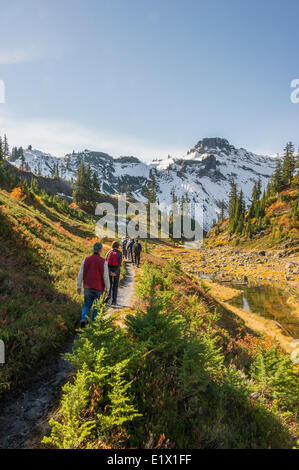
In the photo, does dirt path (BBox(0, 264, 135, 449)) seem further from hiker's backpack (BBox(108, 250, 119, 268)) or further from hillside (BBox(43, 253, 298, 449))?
hiker's backpack (BBox(108, 250, 119, 268))

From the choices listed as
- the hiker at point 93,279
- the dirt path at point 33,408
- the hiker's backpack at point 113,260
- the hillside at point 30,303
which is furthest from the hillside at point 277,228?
the dirt path at point 33,408

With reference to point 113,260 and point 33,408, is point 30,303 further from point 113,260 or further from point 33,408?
point 33,408

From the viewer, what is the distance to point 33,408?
4340mm

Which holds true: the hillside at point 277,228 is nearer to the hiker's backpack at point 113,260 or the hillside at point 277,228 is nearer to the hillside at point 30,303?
the hiker's backpack at point 113,260

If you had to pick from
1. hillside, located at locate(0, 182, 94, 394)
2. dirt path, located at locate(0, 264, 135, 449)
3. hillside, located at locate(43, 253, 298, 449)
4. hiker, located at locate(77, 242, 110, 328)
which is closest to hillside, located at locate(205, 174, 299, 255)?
hillside, located at locate(0, 182, 94, 394)

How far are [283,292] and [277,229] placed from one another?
43690mm

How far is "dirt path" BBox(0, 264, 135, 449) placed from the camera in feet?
12.0

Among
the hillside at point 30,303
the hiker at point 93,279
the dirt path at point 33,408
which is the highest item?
the hiker at point 93,279

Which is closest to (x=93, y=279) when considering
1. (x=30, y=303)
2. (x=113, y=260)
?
(x=30, y=303)

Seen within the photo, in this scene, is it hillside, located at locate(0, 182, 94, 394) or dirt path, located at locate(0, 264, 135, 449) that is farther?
hillside, located at locate(0, 182, 94, 394)

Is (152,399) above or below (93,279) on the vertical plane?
below

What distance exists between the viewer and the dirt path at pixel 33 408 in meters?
3.66
